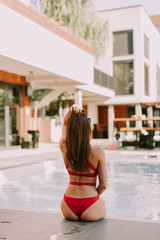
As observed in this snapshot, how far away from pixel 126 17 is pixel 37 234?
2339 centimetres

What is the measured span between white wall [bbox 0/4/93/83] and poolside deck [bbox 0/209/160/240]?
23.0 feet

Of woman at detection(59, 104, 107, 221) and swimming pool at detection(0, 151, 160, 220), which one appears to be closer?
woman at detection(59, 104, 107, 221)

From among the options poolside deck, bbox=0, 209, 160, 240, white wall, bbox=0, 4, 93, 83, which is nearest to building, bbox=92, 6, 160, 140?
white wall, bbox=0, 4, 93, 83

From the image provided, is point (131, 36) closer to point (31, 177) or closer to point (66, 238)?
point (31, 177)

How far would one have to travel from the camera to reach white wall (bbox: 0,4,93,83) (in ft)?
32.9

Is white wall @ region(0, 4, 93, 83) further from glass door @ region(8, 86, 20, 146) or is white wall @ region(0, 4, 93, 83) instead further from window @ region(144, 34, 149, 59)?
window @ region(144, 34, 149, 59)

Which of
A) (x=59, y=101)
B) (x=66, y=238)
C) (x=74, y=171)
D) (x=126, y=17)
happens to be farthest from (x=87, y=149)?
(x=126, y=17)

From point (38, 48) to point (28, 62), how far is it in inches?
36.0

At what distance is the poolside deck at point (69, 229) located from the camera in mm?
2949

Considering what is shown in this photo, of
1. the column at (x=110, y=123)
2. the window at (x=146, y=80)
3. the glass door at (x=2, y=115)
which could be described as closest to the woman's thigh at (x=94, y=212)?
the glass door at (x=2, y=115)

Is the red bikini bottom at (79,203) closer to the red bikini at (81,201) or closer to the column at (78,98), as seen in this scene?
the red bikini at (81,201)

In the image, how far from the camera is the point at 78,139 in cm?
304

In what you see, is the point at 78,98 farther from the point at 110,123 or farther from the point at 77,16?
the point at 110,123

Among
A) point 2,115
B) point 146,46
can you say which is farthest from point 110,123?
point 2,115
